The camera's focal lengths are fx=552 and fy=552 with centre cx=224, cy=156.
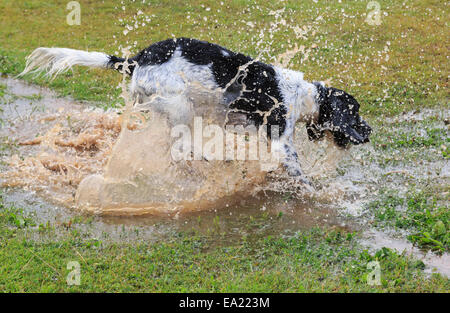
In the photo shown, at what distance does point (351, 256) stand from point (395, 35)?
6.73 meters

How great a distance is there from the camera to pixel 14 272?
4.14 metres

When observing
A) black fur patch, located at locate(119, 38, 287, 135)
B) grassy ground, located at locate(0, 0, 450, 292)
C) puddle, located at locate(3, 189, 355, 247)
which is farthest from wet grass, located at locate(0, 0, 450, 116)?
puddle, located at locate(3, 189, 355, 247)

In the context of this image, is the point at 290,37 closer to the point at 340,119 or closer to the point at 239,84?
the point at 340,119

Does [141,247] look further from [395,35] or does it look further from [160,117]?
[395,35]

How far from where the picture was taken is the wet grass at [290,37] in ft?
27.4

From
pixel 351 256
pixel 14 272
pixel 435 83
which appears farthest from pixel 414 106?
pixel 14 272

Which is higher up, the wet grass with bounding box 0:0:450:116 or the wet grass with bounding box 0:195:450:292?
the wet grass with bounding box 0:0:450:116

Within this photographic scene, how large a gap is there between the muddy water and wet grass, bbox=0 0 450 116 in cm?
128

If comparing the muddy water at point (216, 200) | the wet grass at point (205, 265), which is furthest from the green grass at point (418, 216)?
the wet grass at point (205, 265)

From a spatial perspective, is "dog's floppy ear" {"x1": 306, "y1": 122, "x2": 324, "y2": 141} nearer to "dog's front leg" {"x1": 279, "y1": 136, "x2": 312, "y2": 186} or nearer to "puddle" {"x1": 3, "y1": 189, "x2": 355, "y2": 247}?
"dog's front leg" {"x1": 279, "y1": 136, "x2": 312, "y2": 186}

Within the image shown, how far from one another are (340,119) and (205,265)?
226 centimetres

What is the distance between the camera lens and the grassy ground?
4066mm

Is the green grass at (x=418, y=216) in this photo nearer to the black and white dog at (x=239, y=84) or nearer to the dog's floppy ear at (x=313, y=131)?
the black and white dog at (x=239, y=84)

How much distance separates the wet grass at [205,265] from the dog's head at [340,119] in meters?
1.23
